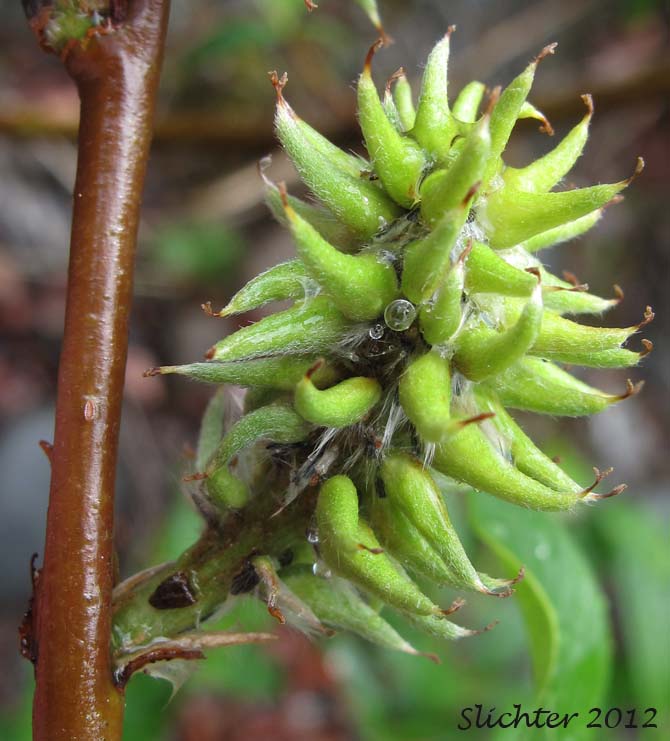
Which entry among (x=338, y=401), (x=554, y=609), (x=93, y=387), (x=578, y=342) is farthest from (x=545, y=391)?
(x=554, y=609)

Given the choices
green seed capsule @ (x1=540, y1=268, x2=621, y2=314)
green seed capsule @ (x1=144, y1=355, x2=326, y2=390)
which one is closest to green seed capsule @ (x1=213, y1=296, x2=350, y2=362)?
green seed capsule @ (x1=144, y1=355, x2=326, y2=390)

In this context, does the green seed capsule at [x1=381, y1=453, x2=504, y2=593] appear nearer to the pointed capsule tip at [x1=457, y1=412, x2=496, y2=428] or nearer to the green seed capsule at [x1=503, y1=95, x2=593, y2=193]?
the pointed capsule tip at [x1=457, y1=412, x2=496, y2=428]

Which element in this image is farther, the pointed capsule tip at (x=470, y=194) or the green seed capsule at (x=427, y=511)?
the green seed capsule at (x=427, y=511)

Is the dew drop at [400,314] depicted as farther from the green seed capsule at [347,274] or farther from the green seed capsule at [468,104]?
the green seed capsule at [468,104]

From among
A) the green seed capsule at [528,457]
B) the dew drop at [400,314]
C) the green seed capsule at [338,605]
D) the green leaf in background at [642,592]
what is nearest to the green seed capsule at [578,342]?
the green seed capsule at [528,457]

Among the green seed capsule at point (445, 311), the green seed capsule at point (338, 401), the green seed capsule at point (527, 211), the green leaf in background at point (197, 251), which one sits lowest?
the green seed capsule at point (338, 401)

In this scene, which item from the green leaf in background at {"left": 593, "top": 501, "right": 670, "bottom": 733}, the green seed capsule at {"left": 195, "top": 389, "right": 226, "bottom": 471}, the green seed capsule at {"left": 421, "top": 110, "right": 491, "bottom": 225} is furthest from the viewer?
the green leaf in background at {"left": 593, "top": 501, "right": 670, "bottom": 733}
